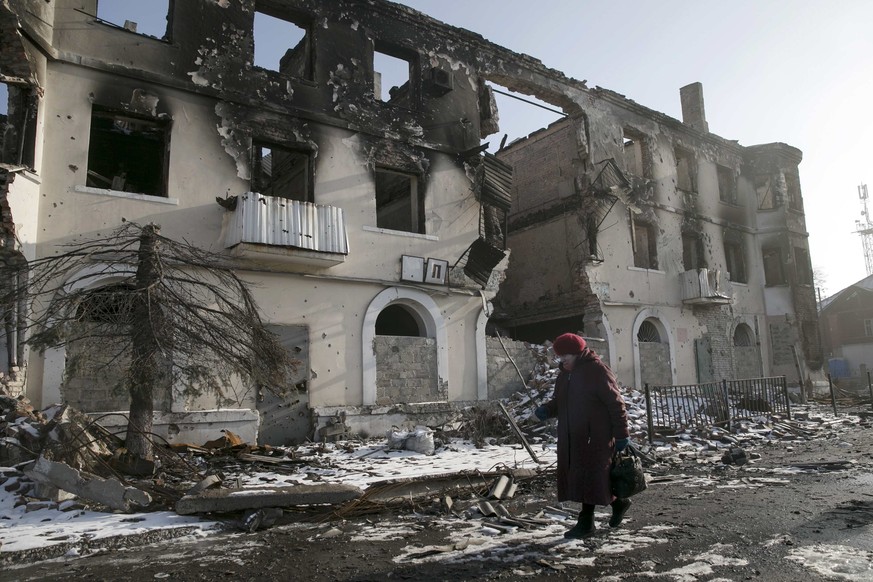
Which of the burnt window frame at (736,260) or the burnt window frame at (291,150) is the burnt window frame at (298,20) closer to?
the burnt window frame at (291,150)

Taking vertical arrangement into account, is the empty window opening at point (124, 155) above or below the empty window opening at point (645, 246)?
above

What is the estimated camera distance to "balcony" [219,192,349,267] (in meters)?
10.8

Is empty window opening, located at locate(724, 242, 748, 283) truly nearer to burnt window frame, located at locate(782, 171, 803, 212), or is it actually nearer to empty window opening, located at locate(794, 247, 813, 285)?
empty window opening, located at locate(794, 247, 813, 285)

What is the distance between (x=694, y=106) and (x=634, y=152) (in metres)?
5.29

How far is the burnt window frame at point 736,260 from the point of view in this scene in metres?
22.1

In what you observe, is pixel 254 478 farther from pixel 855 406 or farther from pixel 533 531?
pixel 855 406

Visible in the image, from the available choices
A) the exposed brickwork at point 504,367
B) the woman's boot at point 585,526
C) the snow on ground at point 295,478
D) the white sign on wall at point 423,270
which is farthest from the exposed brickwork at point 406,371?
the woman's boot at point 585,526

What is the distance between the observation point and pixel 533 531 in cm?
499

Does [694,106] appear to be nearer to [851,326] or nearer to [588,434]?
[588,434]

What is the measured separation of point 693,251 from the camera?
20.8 metres

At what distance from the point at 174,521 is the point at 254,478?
207 cm

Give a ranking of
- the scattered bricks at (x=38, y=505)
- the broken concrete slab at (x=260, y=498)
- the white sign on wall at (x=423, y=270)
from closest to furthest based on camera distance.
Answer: the broken concrete slab at (x=260, y=498) → the scattered bricks at (x=38, y=505) → the white sign on wall at (x=423, y=270)

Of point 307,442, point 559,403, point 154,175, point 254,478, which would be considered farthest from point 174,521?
point 154,175

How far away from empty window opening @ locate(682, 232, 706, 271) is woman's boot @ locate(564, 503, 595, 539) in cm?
1780
